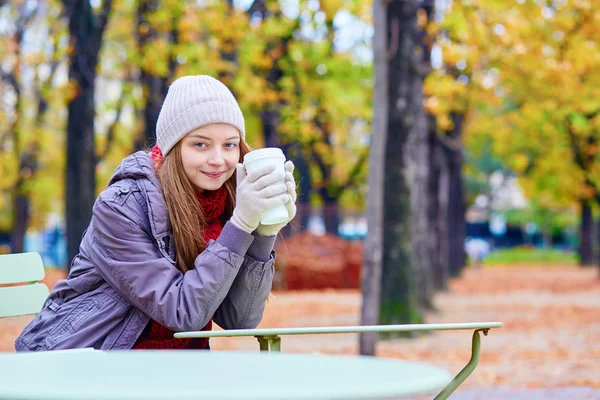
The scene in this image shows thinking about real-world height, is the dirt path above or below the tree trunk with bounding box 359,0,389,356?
below

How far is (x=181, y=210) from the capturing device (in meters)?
3.07

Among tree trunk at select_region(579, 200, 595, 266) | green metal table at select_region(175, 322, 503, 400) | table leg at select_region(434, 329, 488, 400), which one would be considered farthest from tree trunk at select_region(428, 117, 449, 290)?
green metal table at select_region(175, 322, 503, 400)

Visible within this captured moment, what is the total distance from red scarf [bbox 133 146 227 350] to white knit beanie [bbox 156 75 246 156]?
119 mm

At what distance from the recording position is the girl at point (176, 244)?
2908 millimetres

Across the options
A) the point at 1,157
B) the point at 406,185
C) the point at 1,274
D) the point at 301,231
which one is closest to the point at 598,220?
the point at 301,231

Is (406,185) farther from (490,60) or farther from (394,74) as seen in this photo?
(490,60)

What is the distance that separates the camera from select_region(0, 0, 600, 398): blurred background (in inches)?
473

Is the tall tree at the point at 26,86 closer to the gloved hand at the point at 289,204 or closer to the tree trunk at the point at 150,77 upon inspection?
the tree trunk at the point at 150,77

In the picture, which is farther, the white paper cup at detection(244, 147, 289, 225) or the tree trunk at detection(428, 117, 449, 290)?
the tree trunk at detection(428, 117, 449, 290)

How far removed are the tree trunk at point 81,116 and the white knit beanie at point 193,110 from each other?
9.70m

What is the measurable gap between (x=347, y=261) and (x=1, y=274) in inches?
760

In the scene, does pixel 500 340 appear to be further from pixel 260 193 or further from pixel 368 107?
pixel 368 107

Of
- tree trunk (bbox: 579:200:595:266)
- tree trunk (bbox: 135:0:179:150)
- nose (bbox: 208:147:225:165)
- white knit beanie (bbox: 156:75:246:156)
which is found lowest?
tree trunk (bbox: 579:200:595:266)

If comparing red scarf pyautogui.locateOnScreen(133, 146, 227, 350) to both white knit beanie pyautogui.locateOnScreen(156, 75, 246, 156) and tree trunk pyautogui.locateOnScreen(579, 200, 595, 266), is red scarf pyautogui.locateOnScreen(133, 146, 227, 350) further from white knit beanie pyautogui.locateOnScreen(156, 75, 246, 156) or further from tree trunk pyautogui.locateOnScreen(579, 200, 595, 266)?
tree trunk pyautogui.locateOnScreen(579, 200, 595, 266)
